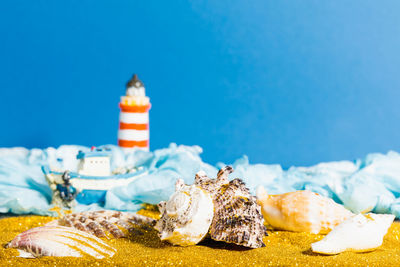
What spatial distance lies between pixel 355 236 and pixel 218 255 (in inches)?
19.1

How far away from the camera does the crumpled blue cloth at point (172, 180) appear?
2791mm

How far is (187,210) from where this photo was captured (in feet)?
5.78

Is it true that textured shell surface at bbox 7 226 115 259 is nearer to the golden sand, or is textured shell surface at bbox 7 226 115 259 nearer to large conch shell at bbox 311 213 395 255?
the golden sand

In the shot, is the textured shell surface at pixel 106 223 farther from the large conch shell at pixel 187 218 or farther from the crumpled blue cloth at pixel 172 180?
the crumpled blue cloth at pixel 172 180

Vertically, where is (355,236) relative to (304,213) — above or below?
below

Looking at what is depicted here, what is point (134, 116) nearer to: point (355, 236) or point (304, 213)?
point (304, 213)

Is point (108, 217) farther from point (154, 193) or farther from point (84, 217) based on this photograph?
point (154, 193)

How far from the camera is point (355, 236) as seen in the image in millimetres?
1785

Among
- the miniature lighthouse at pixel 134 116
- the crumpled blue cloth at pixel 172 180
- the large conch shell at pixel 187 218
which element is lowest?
the large conch shell at pixel 187 218

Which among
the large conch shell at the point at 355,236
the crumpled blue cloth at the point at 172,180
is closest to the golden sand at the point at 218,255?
the large conch shell at the point at 355,236

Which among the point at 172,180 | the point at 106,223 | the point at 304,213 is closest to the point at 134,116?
the point at 172,180

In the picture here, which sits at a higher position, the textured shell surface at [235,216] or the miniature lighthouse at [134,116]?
the miniature lighthouse at [134,116]

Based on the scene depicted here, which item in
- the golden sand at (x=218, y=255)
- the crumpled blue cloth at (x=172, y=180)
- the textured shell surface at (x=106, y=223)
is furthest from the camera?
the crumpled blue cloth at (x=172, y=180)

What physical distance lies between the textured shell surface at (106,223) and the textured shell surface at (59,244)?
0.28 m
